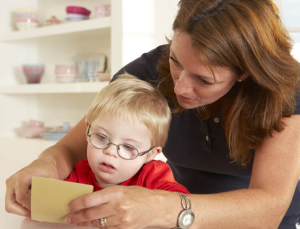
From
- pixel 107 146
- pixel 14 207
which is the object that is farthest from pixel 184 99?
pixel 14 207

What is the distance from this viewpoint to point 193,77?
127 cm

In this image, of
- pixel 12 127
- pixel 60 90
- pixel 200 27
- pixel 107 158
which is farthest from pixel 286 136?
pixel 12 127

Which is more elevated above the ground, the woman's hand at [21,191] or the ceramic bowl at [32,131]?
the woman's hand at [21,191]

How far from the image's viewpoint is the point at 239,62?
1228mm

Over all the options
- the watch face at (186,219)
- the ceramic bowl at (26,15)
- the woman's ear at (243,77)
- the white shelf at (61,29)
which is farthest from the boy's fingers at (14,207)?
the ceramic bowl at (26,15)

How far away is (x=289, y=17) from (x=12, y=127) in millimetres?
2599

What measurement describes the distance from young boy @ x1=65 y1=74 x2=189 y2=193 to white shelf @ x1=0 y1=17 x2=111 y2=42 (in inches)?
70.6

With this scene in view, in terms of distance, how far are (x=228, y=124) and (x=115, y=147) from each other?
15.8 inches

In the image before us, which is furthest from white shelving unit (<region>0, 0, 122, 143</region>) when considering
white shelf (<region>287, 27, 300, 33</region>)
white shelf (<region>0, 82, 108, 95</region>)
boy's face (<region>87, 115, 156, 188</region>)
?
boy's face (<region>87, 115, 156, 188</region>)

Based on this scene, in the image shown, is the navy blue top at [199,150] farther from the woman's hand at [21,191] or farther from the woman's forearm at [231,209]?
the woman's hand at [21,191]

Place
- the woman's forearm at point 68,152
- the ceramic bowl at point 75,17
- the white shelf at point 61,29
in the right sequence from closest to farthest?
the woman's forearm at point 68,152 < the white shelf at point 61,29 < the ceramic bowl at point 75,17

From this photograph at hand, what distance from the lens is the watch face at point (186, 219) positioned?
1013mm

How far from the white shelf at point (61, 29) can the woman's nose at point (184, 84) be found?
1.85m

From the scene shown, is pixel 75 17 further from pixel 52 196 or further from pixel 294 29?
pixel 52 196
